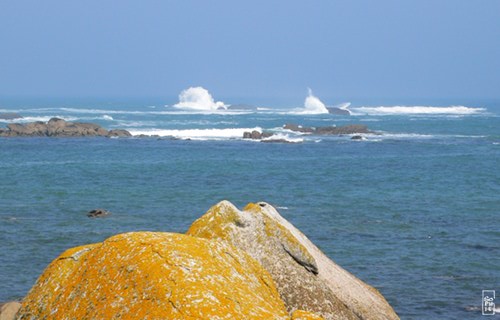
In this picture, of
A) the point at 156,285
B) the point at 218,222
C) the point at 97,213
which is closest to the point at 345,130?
the point at 97,213

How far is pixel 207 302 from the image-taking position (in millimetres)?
5895

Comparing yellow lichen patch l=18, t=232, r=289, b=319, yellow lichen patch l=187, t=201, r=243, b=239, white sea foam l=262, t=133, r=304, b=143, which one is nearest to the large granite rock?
yellow lichen patch l=187, t=201, r=243, b=239

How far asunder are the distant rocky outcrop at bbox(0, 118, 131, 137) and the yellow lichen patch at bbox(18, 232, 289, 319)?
284 feet

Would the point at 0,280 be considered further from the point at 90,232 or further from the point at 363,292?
the point at 363,292

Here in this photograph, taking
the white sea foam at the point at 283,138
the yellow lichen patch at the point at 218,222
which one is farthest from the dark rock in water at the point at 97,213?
the white sea foam at the point at 283,138

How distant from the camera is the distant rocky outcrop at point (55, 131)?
90812 mm

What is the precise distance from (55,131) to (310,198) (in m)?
55.3

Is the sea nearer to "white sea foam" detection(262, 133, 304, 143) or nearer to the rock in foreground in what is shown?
"white sea foam" detection(262, 133, 304, 143)

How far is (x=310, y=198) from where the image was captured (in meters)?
43.6

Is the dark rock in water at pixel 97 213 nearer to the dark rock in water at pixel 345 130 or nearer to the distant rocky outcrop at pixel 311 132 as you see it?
the distant rocky outcrop at pixel 311 132

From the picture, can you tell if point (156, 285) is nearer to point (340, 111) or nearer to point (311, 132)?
point (311, 132)

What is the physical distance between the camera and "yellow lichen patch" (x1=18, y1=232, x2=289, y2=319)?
5953 millimetres

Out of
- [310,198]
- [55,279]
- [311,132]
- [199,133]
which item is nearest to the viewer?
[55,279]

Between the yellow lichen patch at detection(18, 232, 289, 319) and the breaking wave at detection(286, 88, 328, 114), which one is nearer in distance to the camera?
the yellow lichen patch at detection(18, 232, 289, 319)
